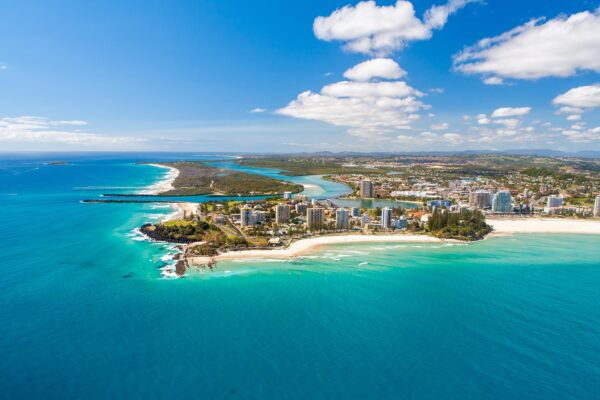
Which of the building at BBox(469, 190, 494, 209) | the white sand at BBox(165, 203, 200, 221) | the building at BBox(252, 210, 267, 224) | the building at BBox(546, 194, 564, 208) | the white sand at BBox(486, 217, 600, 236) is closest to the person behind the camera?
the building at BBox(252, 210, 267, 224)

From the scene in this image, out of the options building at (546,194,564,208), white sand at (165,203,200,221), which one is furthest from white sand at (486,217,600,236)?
→ white sand at (165,203,200,221)

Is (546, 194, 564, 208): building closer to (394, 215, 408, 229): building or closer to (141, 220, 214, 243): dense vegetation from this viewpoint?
(394, 215, 408, 229): building

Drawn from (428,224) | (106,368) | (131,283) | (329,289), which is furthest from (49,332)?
(428,224)

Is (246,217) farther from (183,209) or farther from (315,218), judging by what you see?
(183,209)

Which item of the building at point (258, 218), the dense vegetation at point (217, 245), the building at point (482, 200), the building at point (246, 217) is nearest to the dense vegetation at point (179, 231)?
the dense vegetation at point (217, 245)

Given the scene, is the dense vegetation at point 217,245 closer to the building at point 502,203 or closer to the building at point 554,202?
the building at point 502,203

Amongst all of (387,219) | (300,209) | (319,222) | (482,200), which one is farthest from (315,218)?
(482,200)
